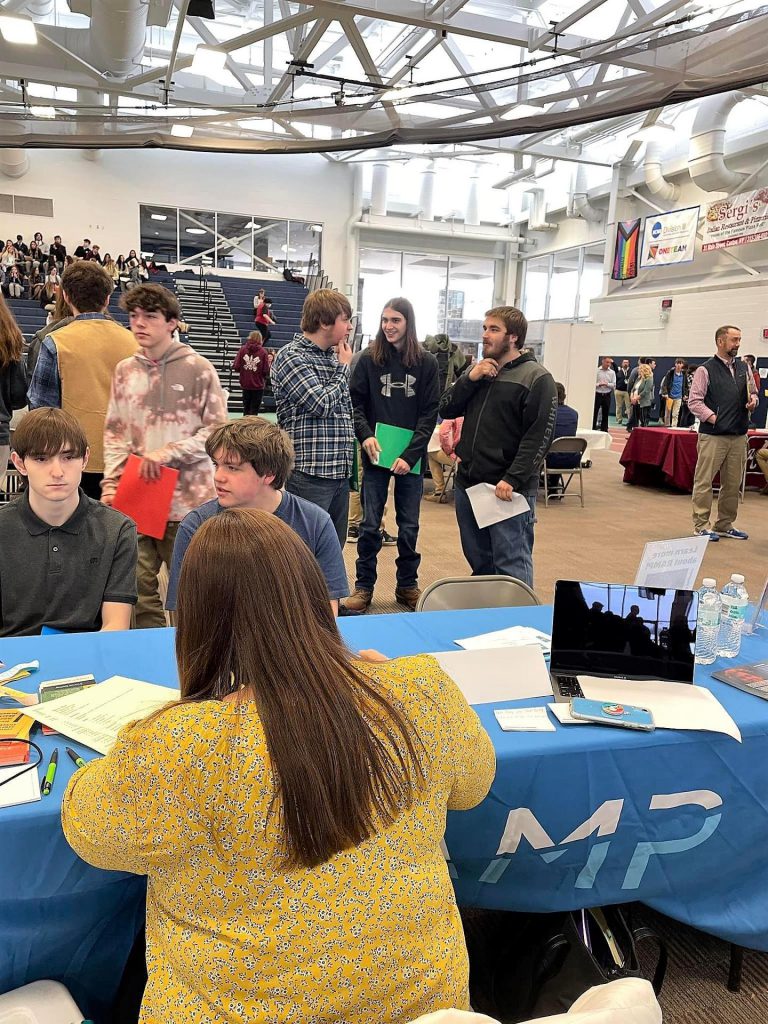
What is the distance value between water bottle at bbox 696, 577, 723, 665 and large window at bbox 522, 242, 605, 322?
Answer: 657 inches

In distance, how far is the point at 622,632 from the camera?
5.27 ft

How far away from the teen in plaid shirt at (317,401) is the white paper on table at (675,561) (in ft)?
5.21

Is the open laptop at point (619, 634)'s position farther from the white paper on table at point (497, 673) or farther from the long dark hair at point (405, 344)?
the long dark hair at point (405, 344)

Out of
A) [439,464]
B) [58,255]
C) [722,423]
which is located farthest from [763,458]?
[58,255]

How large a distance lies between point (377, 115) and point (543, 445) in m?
5.57

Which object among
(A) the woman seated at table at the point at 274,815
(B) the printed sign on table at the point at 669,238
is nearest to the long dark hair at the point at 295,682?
(A) the woman seated at table at the point at 274,815

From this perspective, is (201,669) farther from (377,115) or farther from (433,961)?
(377,115)

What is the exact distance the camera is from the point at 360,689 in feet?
2.92

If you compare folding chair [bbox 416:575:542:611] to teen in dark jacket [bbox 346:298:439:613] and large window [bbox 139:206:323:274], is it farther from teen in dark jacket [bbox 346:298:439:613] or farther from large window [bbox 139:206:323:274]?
large window [bbox 139:206:323:274]

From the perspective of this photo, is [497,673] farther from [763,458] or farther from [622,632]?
[763,458]

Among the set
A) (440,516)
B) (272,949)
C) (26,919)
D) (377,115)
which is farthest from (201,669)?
(377,115)

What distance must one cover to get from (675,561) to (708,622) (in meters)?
0.20

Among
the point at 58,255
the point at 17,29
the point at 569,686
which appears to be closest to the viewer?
the point at 569,686

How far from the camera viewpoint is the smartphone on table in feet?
4.66
